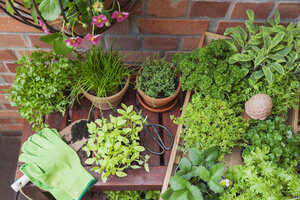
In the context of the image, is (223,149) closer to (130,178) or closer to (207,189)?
(207,189)

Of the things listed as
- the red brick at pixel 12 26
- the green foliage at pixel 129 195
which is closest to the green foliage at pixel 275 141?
the green foliage at pixel 129 195

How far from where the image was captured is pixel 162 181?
116cm

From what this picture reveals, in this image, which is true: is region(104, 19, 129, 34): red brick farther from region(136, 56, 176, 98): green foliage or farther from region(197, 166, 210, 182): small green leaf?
region(197, 166, 210, 182): small green leaf

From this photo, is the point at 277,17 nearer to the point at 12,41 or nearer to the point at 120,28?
the point at 120,28

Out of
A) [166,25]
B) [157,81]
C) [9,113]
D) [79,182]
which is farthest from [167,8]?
[9,113]

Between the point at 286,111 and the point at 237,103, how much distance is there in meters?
0.22

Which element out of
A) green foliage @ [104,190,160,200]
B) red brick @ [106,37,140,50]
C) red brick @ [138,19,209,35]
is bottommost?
green foliage @ [104,190,160,200]

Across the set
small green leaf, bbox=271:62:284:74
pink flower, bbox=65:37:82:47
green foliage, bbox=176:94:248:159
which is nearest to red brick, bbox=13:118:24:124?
pink flower, bbox=65:37:82:47

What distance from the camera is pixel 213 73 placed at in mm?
1157

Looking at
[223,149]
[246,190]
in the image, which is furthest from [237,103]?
[246,190]

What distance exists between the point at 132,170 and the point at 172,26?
0.74m

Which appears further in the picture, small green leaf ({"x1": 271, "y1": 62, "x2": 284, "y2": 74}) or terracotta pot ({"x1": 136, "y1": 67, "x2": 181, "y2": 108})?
terracotta pot ({"x1": 136, "y1": 67, "x2": 181, "y2": 108})

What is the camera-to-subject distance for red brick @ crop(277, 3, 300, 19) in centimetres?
123

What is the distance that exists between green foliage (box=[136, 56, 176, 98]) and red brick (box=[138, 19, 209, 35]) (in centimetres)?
18
